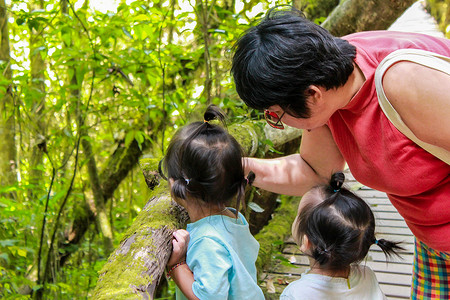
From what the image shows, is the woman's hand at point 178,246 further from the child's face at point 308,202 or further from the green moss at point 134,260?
the child's face at point 308,202

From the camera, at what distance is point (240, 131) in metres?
2.33

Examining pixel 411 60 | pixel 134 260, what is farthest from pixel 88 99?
pixel 411 60

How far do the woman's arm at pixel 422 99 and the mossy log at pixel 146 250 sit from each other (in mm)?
752

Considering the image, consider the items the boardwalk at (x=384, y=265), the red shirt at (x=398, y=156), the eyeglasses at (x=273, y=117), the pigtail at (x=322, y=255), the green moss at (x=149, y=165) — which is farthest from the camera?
the boardwalk at (x=384, y=265)

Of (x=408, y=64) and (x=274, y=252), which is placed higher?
(x=408, y=64)

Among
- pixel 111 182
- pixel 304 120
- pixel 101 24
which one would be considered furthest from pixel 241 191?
pixel 111 182

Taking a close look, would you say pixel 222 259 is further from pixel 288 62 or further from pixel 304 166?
pixel 288 62

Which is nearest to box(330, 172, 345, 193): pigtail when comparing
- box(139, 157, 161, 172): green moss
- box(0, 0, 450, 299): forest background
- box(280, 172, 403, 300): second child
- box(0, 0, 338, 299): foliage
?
box(280, 172, 403, 300): second child

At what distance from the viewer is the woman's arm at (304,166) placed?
187 cm

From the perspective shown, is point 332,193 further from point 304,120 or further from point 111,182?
point 111,182

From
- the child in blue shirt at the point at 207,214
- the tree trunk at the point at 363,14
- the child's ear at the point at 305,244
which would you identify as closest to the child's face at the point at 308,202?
the child's ear at the point at 305,244

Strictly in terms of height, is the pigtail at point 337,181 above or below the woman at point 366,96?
below

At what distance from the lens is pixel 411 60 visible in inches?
47.3

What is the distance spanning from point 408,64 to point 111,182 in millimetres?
3657
